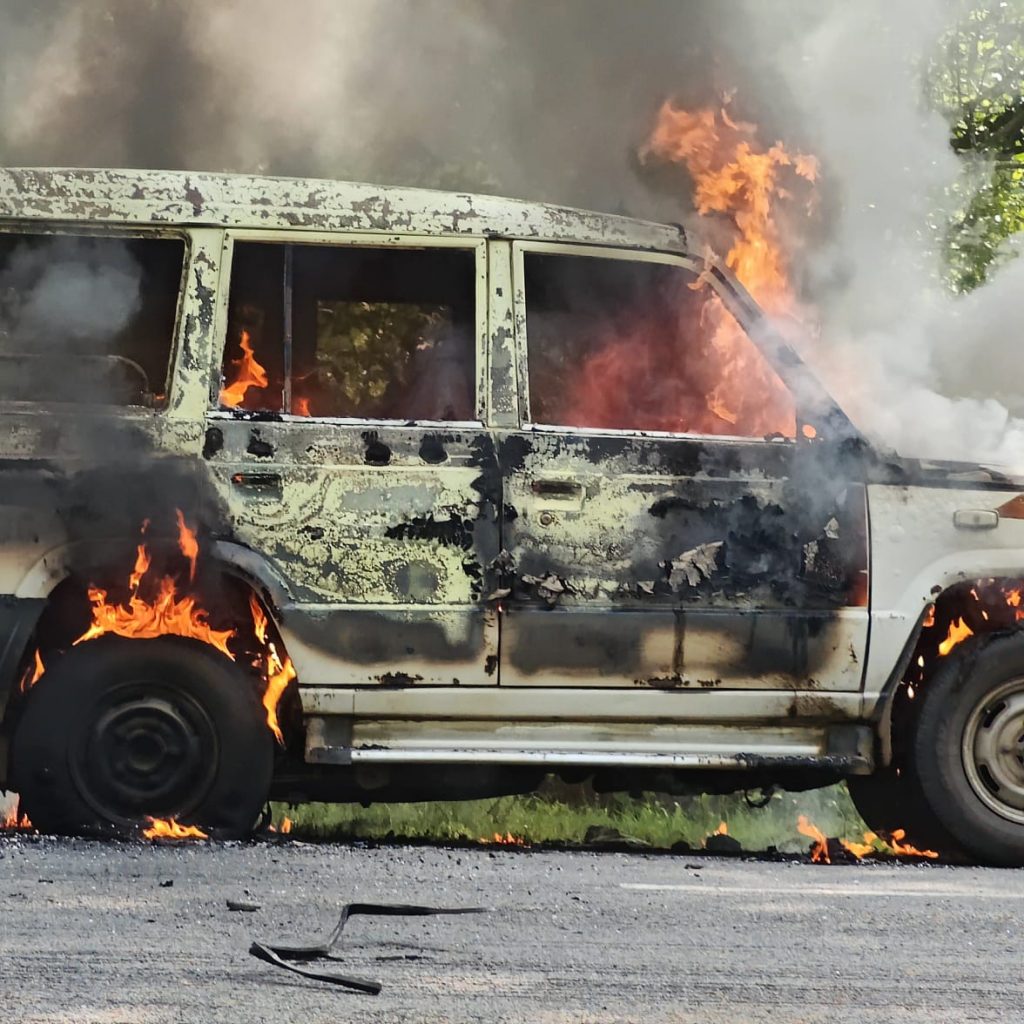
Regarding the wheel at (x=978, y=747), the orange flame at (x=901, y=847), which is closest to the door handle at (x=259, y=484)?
the wheel at (x=978, y=747)

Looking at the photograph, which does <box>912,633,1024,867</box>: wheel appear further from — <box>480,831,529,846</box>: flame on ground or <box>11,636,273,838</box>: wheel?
<box>11,636,273,838</box>: wheel

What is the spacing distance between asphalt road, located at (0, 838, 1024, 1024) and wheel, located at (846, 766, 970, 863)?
281mm

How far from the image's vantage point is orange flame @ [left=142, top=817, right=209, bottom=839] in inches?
223

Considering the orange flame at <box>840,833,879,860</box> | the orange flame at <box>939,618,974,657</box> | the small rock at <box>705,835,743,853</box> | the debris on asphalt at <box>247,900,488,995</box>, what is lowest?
the debris on asphalt at <box>247,900,488,995</box>

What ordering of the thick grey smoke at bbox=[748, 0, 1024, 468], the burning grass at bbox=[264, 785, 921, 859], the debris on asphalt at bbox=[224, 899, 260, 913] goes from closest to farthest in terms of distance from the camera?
the debris on asphalt at bbox=[224, 899, 260, 913], the thick grey smoke at bbox=[748, 0, 1024, 468], the burning grass at bbox=[264, 785, 921, 859]

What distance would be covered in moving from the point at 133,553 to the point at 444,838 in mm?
1966

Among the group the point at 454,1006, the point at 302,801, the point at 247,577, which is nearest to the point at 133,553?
the point at 247,577

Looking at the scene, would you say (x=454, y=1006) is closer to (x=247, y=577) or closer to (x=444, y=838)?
(x=247, y=577)

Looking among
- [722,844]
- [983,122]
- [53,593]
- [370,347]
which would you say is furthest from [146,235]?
[983,122]

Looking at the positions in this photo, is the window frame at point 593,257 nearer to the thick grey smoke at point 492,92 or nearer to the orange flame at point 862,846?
the thick grey smoke at point 492,92

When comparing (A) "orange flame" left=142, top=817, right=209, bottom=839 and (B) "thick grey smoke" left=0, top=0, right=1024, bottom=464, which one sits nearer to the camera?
(A) "orange flame" left=142, top=817, right=209, bottom=839

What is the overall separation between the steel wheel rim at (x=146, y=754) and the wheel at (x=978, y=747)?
2.50m

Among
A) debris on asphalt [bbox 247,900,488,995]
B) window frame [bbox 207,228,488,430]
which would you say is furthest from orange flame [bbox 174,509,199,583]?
debris on asphalt [bbox 247,900,488,995]

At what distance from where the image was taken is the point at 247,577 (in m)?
5.66
